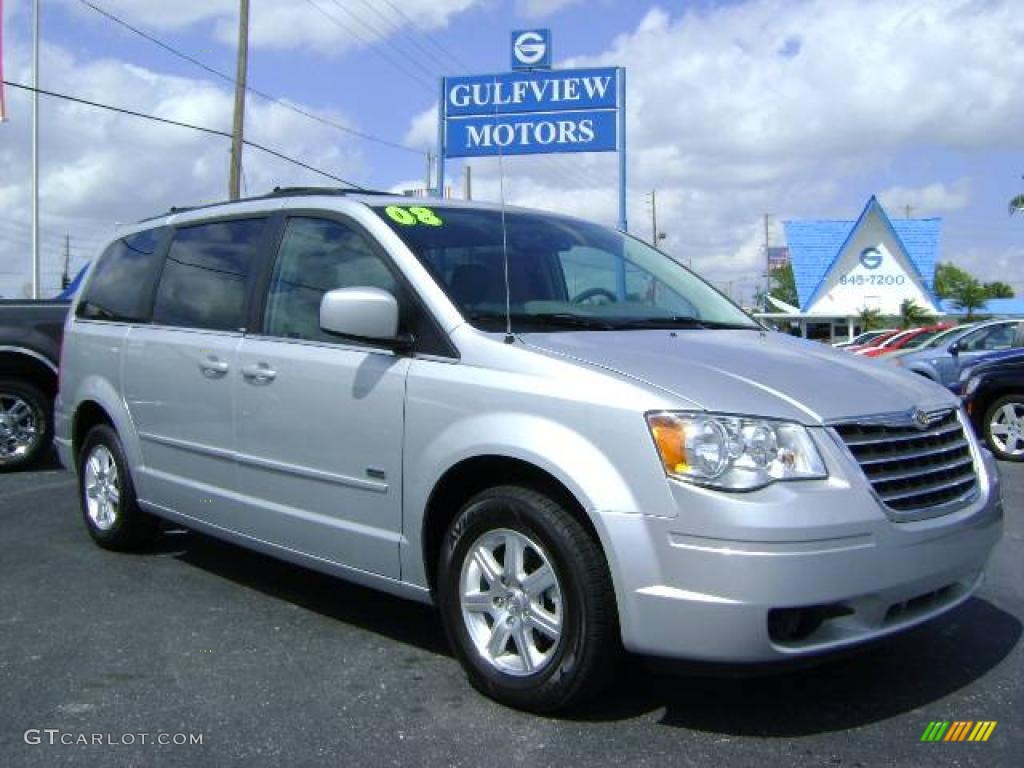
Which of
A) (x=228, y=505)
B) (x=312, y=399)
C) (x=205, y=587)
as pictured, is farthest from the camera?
(x=205, y=587)

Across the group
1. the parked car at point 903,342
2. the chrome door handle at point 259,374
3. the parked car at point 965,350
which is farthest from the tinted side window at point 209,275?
the parked car at point 903,342

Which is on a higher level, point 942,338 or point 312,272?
point 942,338

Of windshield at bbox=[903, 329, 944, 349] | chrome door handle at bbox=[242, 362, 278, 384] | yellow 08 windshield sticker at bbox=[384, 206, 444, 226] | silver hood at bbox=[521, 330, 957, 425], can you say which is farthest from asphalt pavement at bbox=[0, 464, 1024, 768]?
windshield at bbox=[903, 329, 944, 349]

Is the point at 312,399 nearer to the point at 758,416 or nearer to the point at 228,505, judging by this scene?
the point at 228,505

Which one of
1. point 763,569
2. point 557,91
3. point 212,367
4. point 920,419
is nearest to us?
point 763,569

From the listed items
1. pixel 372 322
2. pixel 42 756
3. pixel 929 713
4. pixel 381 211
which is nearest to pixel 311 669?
pixel 42 756

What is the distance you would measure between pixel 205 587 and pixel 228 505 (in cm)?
70

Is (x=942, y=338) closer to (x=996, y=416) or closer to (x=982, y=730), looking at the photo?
(x=996, y=416)

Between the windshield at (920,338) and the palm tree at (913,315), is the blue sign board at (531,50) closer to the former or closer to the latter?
the windshield at (920,338)

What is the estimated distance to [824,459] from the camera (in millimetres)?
3131

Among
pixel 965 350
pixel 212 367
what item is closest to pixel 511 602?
pixel 212 367

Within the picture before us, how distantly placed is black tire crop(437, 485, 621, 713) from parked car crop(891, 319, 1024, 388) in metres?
12.8

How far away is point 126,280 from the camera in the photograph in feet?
19.3

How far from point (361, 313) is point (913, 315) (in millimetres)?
44066
